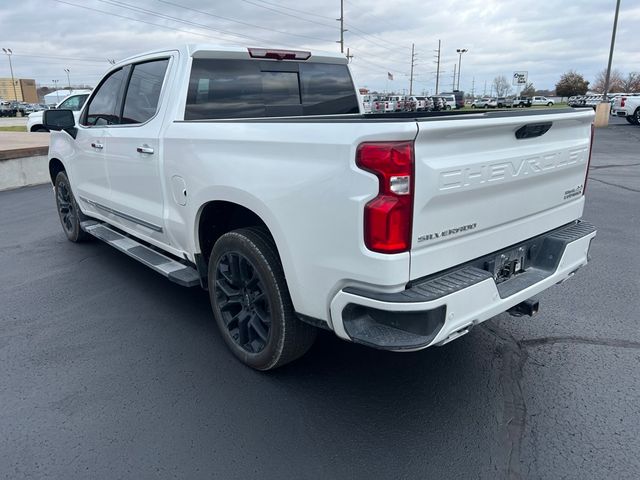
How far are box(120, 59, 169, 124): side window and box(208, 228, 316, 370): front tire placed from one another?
4.76 ft

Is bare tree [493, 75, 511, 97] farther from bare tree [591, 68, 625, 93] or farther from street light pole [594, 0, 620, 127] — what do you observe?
street light pole [594, 0, 620, 127]

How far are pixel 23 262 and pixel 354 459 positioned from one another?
4.72m

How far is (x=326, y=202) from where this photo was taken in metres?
2.35

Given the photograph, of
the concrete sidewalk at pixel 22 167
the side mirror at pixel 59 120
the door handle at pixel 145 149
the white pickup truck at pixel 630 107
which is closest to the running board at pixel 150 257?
the door handle at pixel 145 149

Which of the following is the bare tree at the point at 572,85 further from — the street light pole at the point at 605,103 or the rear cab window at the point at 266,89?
the rear cab window at the point at 266,89

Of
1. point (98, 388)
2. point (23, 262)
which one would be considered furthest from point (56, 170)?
point (98, 388)

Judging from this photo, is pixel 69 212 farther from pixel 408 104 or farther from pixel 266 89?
pixel 408 104

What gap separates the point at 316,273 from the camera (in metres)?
2.50

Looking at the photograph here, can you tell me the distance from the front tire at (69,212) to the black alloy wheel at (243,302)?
128 inches

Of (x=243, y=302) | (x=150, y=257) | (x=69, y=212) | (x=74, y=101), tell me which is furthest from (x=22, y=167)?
(x=243, y=302)

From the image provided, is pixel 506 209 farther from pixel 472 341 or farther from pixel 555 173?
pixel 472 341

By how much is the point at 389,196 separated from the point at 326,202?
0.32m

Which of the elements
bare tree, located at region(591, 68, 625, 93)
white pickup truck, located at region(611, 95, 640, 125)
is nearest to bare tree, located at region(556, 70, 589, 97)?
bare tree, located at region(591, 68, 625, 93)

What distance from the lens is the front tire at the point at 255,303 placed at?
285cm
